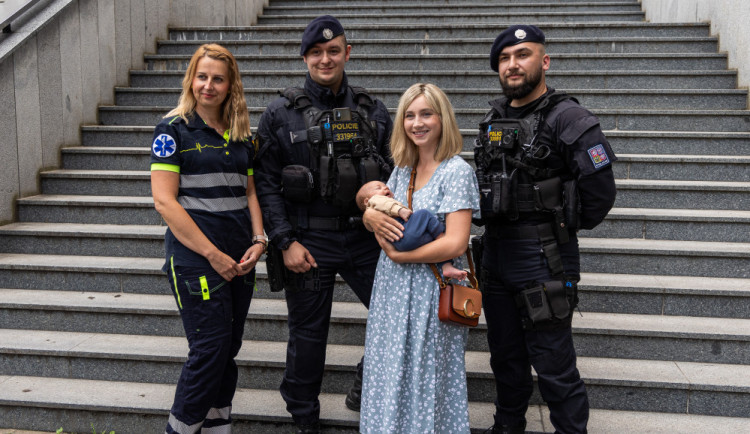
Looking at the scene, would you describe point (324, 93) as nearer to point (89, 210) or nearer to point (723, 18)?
point (89, 210)

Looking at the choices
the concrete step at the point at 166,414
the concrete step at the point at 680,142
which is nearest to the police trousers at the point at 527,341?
the concrete step at the point at 166,414

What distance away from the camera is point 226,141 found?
2.82m

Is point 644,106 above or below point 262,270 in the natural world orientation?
above

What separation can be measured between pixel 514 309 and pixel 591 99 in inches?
137

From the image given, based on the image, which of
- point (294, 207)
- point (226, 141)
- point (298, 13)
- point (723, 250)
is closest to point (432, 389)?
point (294, 207)

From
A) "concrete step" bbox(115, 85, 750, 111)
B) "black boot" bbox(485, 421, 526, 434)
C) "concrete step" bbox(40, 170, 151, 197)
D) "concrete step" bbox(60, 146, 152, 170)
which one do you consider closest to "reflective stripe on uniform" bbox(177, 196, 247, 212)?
"black boot" bbox(485, 421, 526, 434)

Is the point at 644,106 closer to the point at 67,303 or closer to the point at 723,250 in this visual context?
the point at 723,250

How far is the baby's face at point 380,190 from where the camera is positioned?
8.97 ft

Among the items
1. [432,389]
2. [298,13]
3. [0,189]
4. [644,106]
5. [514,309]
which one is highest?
[298,13]

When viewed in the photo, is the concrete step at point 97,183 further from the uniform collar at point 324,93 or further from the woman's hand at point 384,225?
the woman's hand at point 384,225

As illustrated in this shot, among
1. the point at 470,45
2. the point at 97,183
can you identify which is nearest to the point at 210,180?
the point at 97,183

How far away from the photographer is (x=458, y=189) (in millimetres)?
2533

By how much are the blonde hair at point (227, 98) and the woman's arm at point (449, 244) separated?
1006 mm

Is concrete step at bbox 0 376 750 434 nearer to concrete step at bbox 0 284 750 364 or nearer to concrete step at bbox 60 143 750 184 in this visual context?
concrete step at bbox 0 284 750 364
